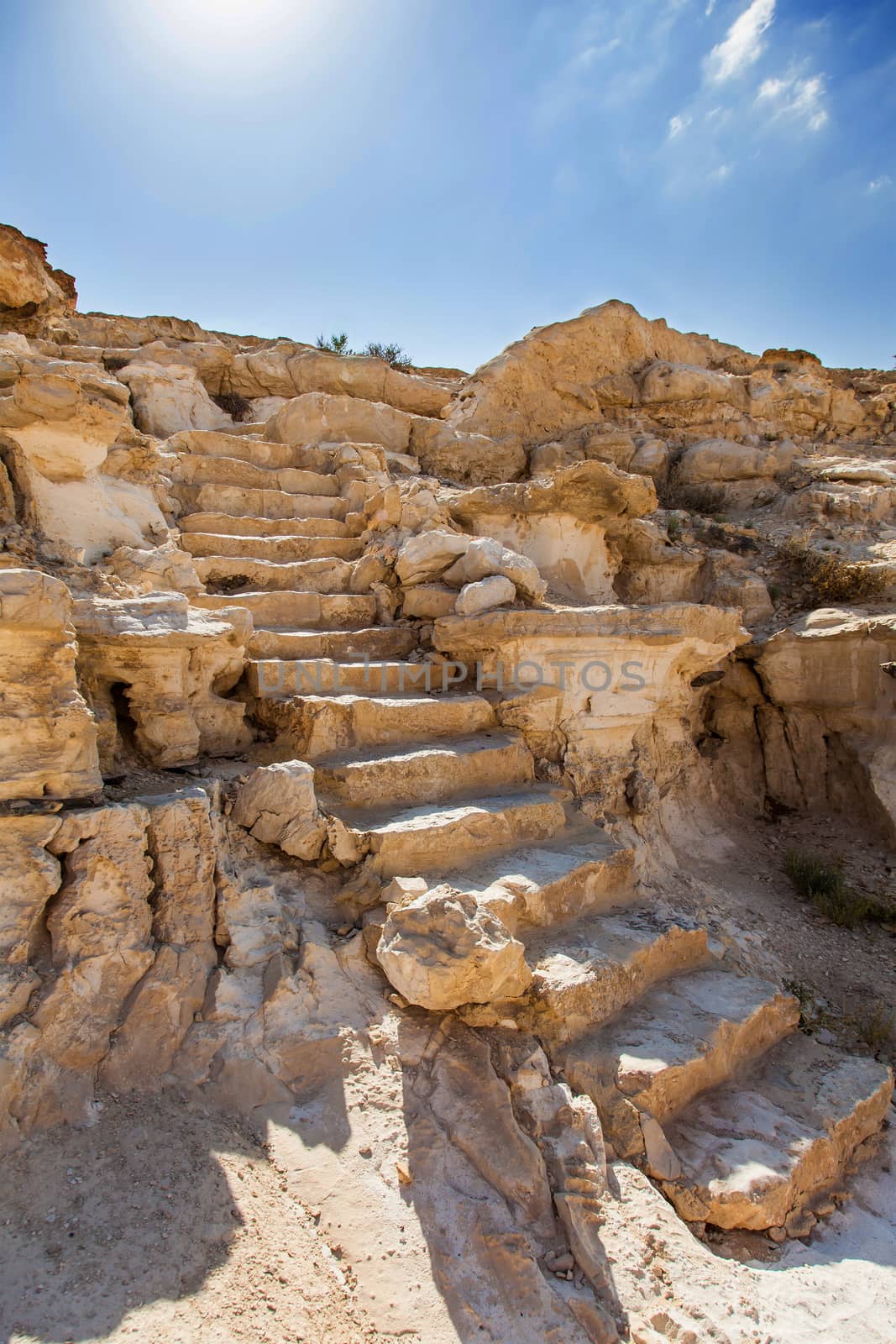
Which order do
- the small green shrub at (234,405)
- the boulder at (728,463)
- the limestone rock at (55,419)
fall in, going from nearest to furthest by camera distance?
1. the limestone rock at (55,419)
2. the boulder at (728,463)
3. the small green shrub at (234,405)

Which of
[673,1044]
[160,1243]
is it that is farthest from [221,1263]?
[673,1044]

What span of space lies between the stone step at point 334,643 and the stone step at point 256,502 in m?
1.31

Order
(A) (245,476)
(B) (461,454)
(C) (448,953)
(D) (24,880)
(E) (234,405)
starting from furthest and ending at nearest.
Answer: (E) (234,405) → (B) (461,454) → (A) (245,476) → (C) (448,953) → (D) (24,880)

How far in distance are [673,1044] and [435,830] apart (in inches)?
55.3

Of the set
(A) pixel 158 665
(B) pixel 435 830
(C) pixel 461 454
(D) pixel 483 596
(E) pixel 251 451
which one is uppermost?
(C) pixel 461 454

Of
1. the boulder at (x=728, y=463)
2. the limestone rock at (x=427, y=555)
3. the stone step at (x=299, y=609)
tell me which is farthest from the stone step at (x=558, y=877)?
the boulder at (x=728, y=463)

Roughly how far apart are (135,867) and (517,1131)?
5.46ft

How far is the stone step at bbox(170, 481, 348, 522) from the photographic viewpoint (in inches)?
213

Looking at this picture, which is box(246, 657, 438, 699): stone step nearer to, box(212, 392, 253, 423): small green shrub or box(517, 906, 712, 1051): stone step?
box(517, 906, 712, 1051): stone step

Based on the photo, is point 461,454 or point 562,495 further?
point 461,454

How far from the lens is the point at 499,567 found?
4.82 meters

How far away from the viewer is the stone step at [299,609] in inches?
178

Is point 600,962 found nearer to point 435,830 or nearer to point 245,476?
point 435,830

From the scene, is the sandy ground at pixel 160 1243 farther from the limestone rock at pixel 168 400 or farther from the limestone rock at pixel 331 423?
the limestone rock at pixel 168 400
